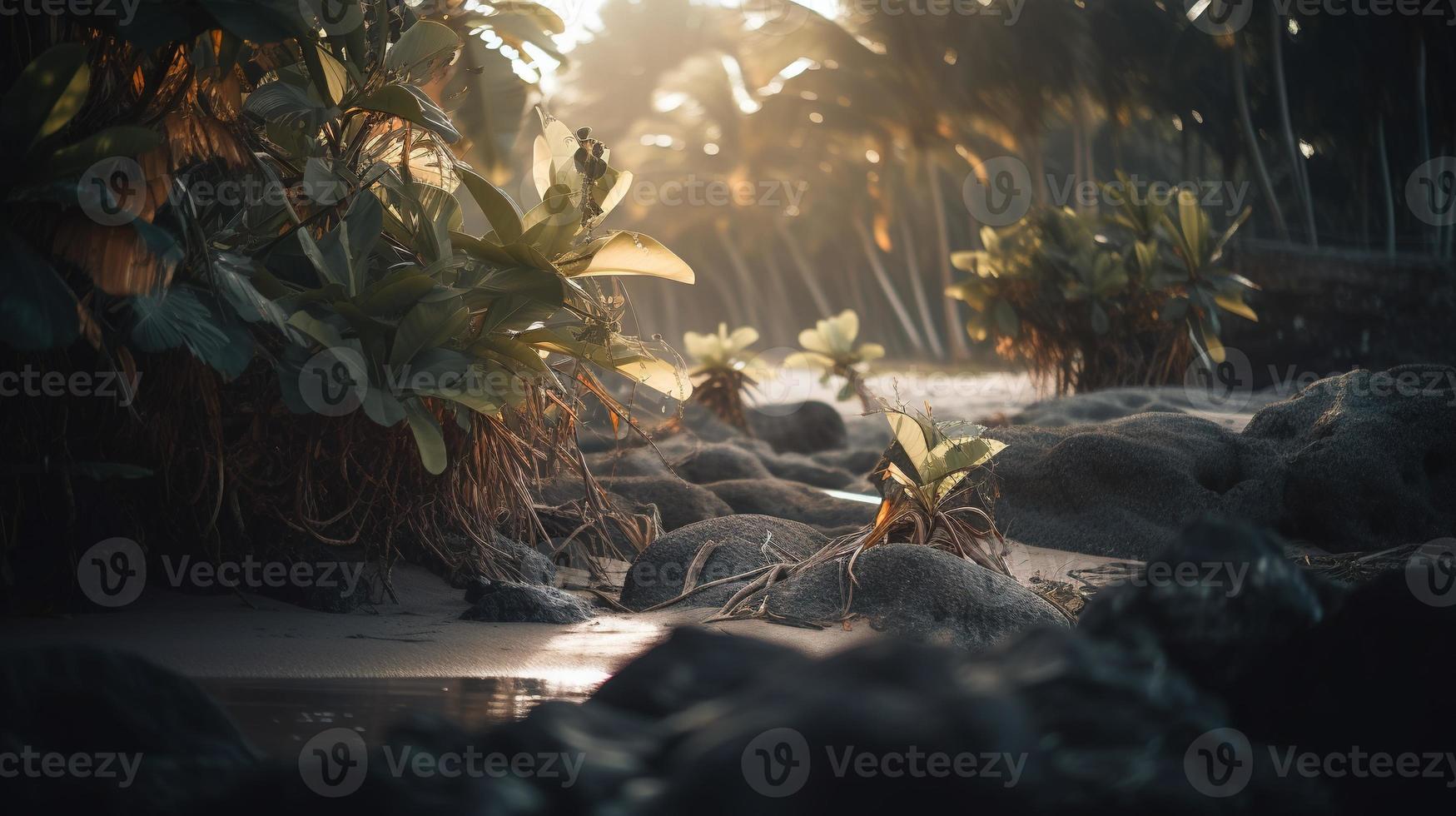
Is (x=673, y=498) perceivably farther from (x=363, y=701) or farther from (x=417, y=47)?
(x=363, y=701)

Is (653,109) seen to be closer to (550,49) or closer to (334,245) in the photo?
(550,49)

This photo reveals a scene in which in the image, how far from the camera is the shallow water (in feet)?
6.88

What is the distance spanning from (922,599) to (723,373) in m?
6.59

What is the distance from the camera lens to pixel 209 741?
180cm

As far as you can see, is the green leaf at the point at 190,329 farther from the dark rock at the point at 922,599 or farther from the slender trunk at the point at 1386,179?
the slender trunk at the point at 1386,179

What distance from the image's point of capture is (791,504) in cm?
559

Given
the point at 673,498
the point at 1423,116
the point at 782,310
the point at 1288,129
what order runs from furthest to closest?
1. the point at 782,310
2. the point at 1288,129
3. the point at 1423,116
4. the point at 673,498

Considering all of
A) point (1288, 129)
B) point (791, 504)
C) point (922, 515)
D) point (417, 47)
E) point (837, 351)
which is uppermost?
point (1288, 129)

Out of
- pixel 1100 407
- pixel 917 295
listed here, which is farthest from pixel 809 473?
pixel 917 295

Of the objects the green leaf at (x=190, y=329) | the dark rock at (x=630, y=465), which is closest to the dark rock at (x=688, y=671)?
the green leaf at (x=190, y=329)

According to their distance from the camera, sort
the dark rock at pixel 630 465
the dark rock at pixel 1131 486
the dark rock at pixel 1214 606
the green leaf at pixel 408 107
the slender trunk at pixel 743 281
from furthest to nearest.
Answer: the slender trunk at pixel 743 281 < the dark rock at pixel 630 465 < the dark rock at pixel 1131 486 < the green leaf at pixel 408 107 < the dark rock at pixel 1214 606

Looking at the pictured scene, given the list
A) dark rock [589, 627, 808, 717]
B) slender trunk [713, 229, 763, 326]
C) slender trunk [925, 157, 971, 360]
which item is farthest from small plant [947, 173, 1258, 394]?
slender trunk [713, 229, 763, 326]

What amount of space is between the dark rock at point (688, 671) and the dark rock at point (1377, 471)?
11.3 feet

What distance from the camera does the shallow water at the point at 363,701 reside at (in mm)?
2098
